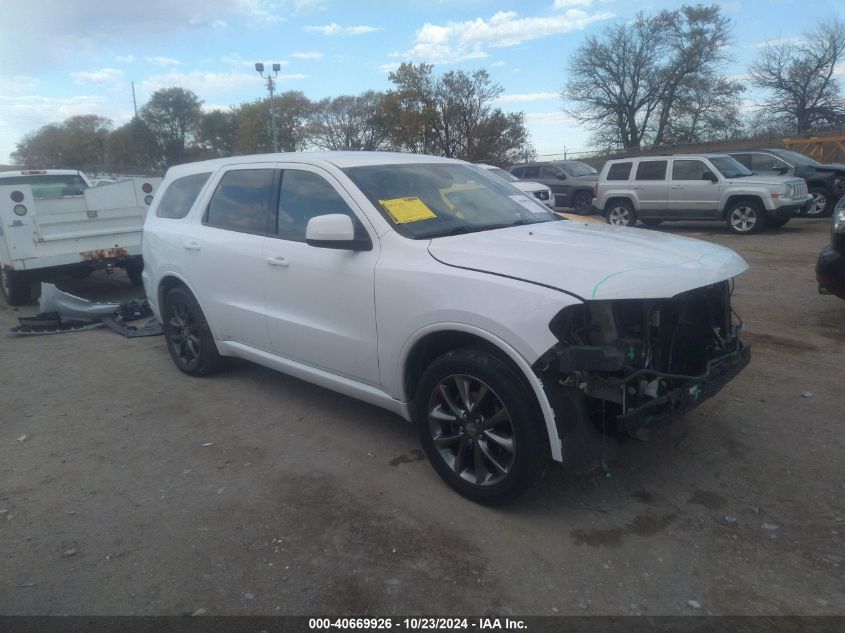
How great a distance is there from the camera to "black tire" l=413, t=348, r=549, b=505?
2.96 metres

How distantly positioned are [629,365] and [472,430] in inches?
33.4

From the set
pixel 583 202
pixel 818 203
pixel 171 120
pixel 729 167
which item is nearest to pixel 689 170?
pixel 729 167

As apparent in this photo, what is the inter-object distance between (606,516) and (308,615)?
1568 millimetres

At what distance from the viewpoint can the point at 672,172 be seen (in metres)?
14.4

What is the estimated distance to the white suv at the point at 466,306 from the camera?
9.58 ft

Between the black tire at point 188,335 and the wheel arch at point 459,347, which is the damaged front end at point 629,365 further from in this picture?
the black tire at point 188,335

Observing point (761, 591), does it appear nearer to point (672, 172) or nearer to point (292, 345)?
point (292, 345)

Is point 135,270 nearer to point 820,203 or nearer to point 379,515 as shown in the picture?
point 379,515

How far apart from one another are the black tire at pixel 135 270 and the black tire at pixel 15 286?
1.40 meters

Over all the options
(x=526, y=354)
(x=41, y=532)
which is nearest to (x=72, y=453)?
(x=41, y=532)

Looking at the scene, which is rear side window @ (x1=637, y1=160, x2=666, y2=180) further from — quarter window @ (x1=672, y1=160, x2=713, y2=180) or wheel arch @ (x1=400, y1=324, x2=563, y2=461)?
wheel arch @ (x1=400, y1=324, x2=563, y2=461)

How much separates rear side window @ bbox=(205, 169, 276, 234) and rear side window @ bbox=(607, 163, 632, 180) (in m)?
12.3

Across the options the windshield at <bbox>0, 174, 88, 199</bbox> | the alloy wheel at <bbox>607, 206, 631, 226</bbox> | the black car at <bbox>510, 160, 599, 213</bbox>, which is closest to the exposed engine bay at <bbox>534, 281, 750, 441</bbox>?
the windshield at <bbox>0, 174, 88, 199</bbox>

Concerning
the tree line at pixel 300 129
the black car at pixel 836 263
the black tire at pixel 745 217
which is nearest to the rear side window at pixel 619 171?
the black tire at pixel 745 217
